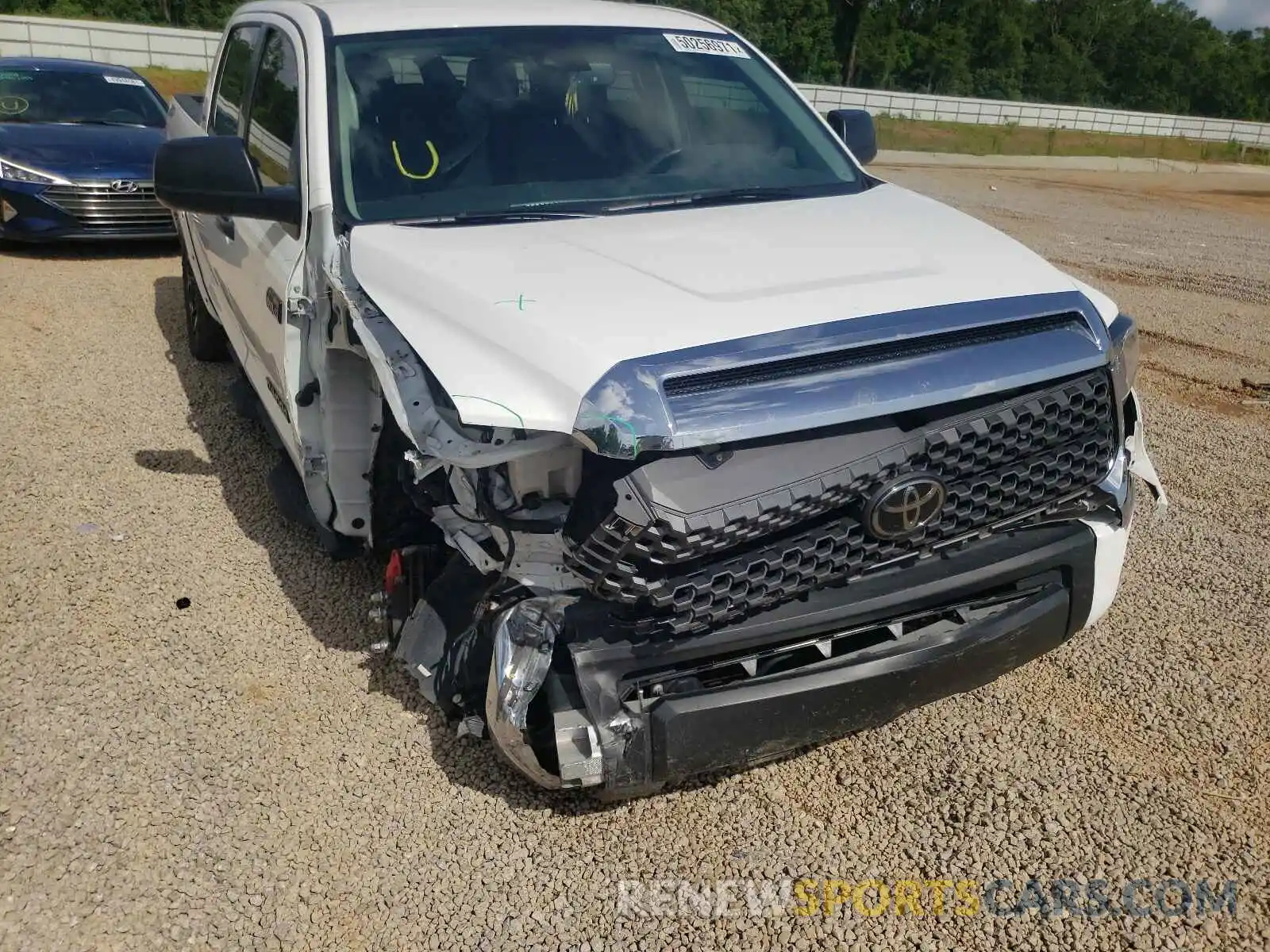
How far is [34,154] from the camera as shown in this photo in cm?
850

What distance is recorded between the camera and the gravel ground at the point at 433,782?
2.52 m

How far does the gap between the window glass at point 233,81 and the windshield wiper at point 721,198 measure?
2.00m

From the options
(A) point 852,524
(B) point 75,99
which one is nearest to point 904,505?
(A) point 852,524

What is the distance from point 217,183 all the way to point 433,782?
1.86 metres

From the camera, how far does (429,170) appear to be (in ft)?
10.8

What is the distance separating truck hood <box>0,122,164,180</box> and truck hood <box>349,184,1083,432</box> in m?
6.73

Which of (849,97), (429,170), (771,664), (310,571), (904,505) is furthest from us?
(849,97)

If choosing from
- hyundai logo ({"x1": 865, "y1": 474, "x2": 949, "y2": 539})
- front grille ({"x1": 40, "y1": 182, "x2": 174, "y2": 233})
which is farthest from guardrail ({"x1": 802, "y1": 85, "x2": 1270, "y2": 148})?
hyundai logo ({"x1": 865, "y1": 474, "x2": 949, "y2": 539})

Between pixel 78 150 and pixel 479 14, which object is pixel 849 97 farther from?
pixel 479 14

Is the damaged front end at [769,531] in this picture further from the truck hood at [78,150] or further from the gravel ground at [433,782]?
the truck hood at [78,150]

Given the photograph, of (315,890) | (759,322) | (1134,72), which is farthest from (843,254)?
(1134,72)

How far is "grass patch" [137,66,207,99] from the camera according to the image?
2323 cm

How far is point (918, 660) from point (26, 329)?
21.1 ft

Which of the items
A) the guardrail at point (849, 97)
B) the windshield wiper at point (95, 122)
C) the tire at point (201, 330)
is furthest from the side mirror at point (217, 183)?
the guardrail at point (849, 97)
